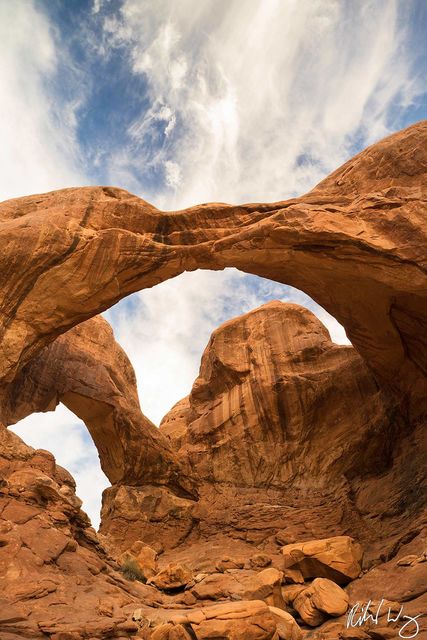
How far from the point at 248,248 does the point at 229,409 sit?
1000cm

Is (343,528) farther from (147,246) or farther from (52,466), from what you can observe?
(147,246)

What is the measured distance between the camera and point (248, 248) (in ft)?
50.6

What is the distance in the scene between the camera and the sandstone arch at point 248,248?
1390 cm

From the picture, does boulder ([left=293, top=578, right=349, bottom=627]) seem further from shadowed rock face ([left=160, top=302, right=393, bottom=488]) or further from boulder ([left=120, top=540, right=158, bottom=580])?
shadowed rock face ([left=160, top=302, right=393, bottom=488])

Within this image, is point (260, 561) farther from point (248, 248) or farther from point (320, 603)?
point (248, 248)

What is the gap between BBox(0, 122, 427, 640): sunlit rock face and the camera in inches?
399

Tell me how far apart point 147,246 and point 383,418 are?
11.6 metres

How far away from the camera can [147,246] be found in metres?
15.7

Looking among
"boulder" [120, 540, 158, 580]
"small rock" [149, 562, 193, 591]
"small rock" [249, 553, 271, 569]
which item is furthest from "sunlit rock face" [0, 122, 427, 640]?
"boulder" [120, 540, 158, 580]

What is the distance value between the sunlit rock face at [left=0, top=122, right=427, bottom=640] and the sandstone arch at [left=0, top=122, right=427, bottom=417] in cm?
6

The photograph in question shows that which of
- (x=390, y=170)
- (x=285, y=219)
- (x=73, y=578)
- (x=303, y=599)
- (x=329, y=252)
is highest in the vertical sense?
(x=390, y=170)

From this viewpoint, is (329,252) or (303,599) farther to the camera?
(329,252)

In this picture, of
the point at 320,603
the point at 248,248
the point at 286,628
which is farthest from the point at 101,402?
the point at 286,628

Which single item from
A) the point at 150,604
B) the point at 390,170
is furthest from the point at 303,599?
the point at 390,170
